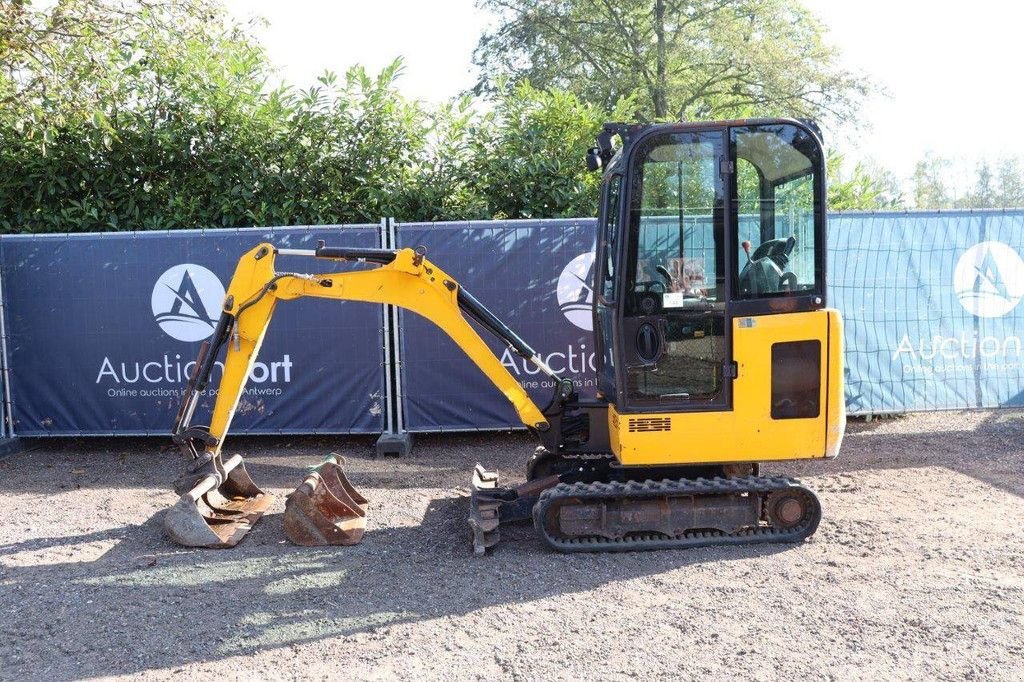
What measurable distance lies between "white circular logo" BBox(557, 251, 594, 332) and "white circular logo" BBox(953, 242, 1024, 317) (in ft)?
12.7

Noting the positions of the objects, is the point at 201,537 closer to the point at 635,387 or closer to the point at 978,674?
the point at 635,387

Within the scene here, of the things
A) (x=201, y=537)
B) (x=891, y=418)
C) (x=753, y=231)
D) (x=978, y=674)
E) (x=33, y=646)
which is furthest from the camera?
(x=891, y=418)

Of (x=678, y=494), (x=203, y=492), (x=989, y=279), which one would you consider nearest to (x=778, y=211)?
(x=678, y=494)

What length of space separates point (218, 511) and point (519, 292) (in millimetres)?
3684

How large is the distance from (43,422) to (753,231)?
7.36m

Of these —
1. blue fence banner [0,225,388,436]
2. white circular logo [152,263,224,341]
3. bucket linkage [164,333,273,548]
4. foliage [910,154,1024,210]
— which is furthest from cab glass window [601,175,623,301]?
foliage [910,154,1024,210]

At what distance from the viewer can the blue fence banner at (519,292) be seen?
8.45 meters

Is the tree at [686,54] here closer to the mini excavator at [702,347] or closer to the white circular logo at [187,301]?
the white circular logo at [187,301]

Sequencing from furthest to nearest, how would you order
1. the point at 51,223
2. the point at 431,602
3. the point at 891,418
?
the point at 51,223 → the point at 891,418 → the point at 431,602

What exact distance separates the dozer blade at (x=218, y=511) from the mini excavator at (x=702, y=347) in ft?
0.06

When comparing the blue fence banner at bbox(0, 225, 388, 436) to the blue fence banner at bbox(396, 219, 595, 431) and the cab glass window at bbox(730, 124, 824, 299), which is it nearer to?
the blue fence banner at bbox(396, 219, 595, 431)

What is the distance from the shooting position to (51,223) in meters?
10.1

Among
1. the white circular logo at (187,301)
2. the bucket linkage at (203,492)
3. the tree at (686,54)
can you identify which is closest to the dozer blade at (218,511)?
the bucket linkage at (203,492)

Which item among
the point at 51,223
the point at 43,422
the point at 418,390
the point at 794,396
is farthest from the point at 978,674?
the point at 51,223
